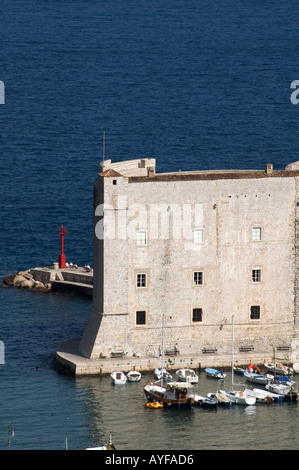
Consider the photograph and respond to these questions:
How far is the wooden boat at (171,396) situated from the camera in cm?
12762

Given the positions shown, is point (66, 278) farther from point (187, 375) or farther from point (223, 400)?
point (223, 400)

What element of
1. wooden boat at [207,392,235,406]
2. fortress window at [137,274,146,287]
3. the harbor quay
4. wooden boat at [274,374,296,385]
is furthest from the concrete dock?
wooden boat at [207,392,235,406]

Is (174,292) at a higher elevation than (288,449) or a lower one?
higher

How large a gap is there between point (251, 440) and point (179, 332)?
674 inches

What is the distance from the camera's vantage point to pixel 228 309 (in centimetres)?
13775

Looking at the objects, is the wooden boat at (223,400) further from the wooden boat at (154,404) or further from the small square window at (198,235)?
the small square window at (198,235)

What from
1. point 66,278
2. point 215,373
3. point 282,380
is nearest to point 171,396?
point 215,373

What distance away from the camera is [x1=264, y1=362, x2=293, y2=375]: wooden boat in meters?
135

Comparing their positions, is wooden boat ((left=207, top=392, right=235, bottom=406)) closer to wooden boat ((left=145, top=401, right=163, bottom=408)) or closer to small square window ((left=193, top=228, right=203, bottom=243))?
wooden boat ((left=145, top=401, right=163, bottom=408))

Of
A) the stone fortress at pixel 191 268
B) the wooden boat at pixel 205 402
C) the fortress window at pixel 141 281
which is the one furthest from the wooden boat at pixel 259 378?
the fortress window at pixel 141 281

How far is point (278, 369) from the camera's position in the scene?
135250 mm
